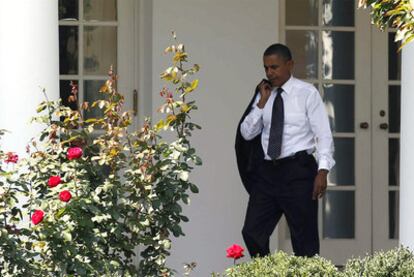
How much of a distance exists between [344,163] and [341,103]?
53 centimetres

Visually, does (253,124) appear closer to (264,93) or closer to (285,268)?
(264,93)

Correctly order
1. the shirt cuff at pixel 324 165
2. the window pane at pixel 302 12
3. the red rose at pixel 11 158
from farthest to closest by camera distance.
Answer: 1. the window pane at pixel 302 12
2. the shirt cuff at pixel 324 165
3. the red rose at pixel 11 158

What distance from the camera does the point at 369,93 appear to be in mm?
11344

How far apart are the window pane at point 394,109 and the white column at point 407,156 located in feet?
9.67

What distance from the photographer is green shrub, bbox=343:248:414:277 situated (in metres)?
7.18

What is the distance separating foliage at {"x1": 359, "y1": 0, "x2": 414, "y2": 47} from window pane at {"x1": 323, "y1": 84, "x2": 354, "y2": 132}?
169 inches

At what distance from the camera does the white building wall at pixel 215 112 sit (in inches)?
424

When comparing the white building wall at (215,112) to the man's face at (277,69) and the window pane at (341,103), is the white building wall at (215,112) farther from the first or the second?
the man's face at (277,69)

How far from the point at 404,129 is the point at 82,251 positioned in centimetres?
232

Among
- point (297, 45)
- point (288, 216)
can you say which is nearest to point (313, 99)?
point (288, 216)

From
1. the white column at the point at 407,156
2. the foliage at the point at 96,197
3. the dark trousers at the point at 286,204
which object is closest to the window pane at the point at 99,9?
the dark trousers at the point at 286,204

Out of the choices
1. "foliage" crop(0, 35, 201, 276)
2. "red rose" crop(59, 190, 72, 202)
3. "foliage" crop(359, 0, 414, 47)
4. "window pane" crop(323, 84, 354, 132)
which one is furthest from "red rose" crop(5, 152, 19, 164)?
"window pane" crop(323, 84, 354, 132)

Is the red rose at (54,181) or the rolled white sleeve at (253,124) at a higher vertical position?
the rolled white sleeve at (253,124)

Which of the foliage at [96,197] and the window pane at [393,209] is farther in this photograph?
the window pane at [393,209]
